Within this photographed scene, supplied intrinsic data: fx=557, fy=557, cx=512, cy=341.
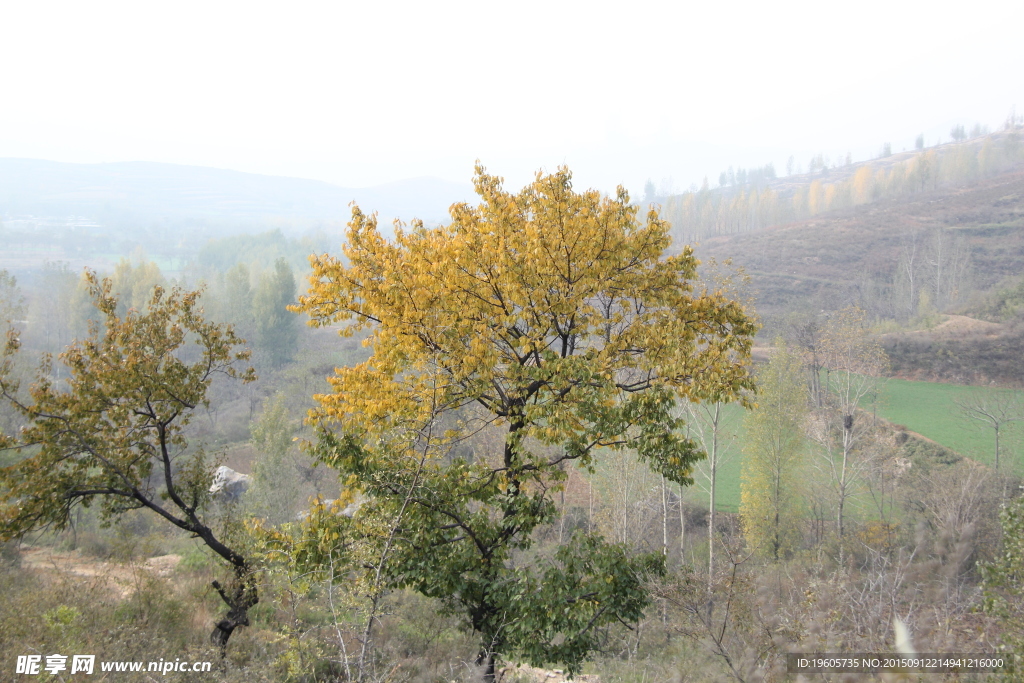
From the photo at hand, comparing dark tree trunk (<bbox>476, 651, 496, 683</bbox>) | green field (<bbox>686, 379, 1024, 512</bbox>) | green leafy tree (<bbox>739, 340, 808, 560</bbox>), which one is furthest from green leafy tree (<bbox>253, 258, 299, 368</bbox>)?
dark tree trunk (<bbox>476, 651, 496, 683</bbox>)

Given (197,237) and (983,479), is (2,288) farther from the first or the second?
(197,237)

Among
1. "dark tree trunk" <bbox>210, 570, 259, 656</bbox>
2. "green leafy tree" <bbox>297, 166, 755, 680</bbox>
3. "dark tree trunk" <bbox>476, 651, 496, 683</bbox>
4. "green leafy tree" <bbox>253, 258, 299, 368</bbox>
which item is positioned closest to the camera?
"dark tree trunk" <bbox>476, 651, 496, 683</bbox>

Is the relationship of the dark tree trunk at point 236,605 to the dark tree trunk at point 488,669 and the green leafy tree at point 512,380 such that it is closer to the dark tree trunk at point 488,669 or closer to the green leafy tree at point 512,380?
the green leafy tree at point 512,380

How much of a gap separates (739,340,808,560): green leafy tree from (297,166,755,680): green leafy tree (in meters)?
17.1

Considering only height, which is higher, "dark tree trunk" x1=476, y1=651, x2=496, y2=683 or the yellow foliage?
the yellow foliage

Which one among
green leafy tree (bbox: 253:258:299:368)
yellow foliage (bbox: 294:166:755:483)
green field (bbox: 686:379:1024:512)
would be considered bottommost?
green field (bbox: 686:379:1024:512)

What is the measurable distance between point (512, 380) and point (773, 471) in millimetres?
19193

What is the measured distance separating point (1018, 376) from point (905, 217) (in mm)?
59410

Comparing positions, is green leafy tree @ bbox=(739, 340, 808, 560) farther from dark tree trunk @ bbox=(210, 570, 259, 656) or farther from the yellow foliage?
dark tree trunk @ bbox=(210, 570, 259, 656)

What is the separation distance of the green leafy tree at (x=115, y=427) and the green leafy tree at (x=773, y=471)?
19.8 metres

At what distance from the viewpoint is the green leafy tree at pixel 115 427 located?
7.66 m

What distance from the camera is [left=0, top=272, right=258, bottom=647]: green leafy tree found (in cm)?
766

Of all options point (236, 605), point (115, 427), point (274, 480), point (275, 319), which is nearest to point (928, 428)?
point (274, 480)

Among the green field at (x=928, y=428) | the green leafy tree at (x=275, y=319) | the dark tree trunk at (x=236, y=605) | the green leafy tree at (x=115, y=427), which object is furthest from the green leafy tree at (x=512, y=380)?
the green leafy tree at (x=275, y=319)
